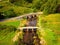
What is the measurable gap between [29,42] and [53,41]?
3.79 m

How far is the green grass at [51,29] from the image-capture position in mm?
34344

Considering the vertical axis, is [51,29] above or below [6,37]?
below

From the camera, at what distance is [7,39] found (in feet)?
117

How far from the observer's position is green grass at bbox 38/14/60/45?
113 feet

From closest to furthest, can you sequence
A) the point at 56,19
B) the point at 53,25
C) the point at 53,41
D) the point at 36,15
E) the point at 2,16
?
the point at 53,41
the point at 53,25
the point at 56,19
the point at 2,16
the point at 36,15

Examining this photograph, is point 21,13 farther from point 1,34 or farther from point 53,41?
point 53,41

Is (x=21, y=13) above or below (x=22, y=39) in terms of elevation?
below

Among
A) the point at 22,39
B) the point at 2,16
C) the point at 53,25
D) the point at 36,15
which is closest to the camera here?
the point at 22,39

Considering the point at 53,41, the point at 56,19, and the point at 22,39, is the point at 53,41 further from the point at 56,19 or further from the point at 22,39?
the point at 56,19

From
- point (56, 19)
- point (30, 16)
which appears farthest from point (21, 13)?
point (56, 19)

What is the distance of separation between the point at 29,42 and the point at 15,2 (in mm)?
38004

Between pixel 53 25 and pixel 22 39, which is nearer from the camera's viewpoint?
pixel 22 39

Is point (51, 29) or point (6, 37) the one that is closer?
point (6, 37)

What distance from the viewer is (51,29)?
40.3 meters
